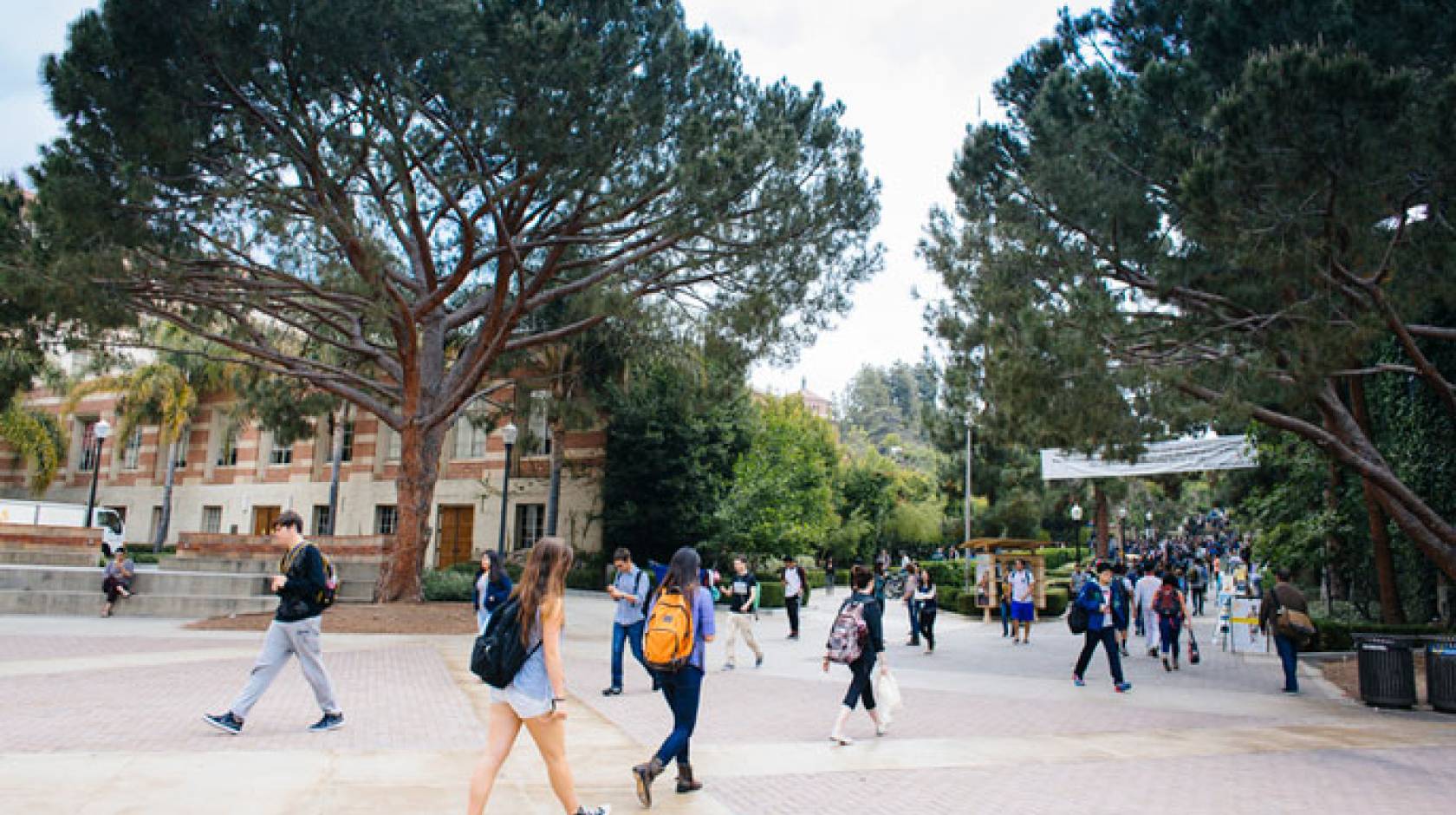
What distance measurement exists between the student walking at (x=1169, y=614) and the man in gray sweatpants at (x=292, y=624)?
1206cm

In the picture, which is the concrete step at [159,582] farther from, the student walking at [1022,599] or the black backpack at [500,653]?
the black backpack at [500,653]

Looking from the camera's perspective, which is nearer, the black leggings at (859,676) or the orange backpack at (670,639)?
the orange backpack at (670,639)

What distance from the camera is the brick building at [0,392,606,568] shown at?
31875mm

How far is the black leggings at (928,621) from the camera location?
1638cm

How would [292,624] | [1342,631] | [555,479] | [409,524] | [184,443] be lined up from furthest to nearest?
[184,443] < [555,479] < [409,524] < [1342,631] < [292,624]

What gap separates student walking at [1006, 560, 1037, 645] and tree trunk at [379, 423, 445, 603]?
39.4ft

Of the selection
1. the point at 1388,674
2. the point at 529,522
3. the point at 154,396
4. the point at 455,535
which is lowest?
the point at 1388,674

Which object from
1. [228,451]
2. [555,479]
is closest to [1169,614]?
[555,479]

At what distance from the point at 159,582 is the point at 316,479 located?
17.6m

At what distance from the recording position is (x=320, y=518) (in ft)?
118

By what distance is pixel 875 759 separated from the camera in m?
7.23

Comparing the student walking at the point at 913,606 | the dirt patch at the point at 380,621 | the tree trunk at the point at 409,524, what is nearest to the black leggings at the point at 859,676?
the student walking at the point at 913,606

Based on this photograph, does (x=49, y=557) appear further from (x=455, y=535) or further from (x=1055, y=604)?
(x=1055, y=604)

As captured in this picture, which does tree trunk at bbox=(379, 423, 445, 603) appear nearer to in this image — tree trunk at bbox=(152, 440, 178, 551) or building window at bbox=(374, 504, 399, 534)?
building window at bbox=(374, 504, 399, 534)
